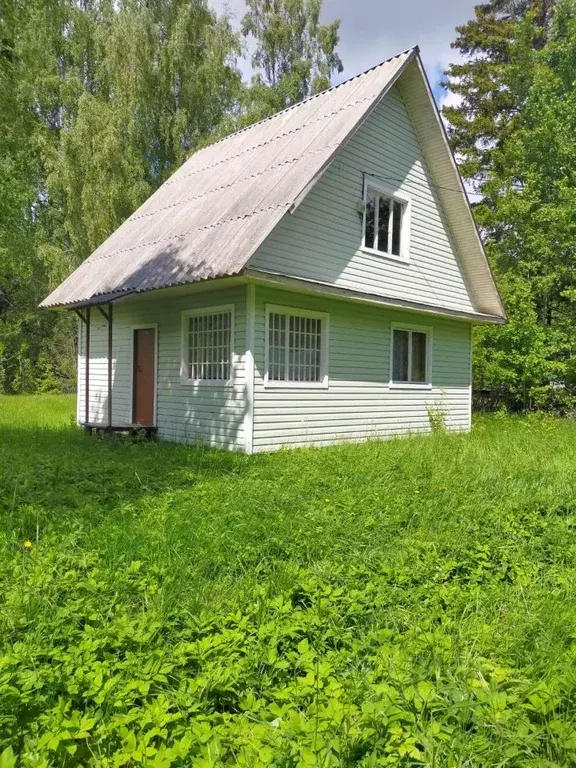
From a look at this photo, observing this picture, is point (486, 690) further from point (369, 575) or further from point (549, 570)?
point (549, 570)

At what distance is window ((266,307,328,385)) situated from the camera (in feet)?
31.2

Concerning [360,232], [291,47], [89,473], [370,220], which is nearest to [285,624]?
[89,473]

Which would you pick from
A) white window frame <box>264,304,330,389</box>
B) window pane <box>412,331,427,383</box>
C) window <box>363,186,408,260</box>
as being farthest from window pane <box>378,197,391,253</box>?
white window frame <box>264,304,330,389</box>

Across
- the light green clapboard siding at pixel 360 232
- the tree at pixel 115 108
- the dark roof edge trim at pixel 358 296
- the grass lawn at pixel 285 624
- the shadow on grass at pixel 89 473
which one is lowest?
the grass lawn at pixel 285 624

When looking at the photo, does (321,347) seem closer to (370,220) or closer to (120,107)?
(370,220)

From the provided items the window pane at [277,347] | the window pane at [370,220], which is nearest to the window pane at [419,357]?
the window pane at [370,220]

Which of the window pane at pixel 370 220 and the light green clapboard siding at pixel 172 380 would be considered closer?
the light green clapboard siding at pixel 172 380

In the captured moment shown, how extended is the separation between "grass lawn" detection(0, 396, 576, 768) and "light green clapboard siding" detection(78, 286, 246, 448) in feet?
11.6

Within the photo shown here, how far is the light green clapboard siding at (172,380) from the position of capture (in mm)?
9219

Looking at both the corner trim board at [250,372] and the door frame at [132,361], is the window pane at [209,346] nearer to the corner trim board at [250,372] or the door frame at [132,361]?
the corner trim board at [250,372]

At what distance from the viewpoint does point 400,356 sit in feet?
40.2

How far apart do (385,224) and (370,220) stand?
559 mm

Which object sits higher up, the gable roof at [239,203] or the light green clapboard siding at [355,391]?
the gable roof at [239,203]

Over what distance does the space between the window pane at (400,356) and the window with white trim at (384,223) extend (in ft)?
5.77
